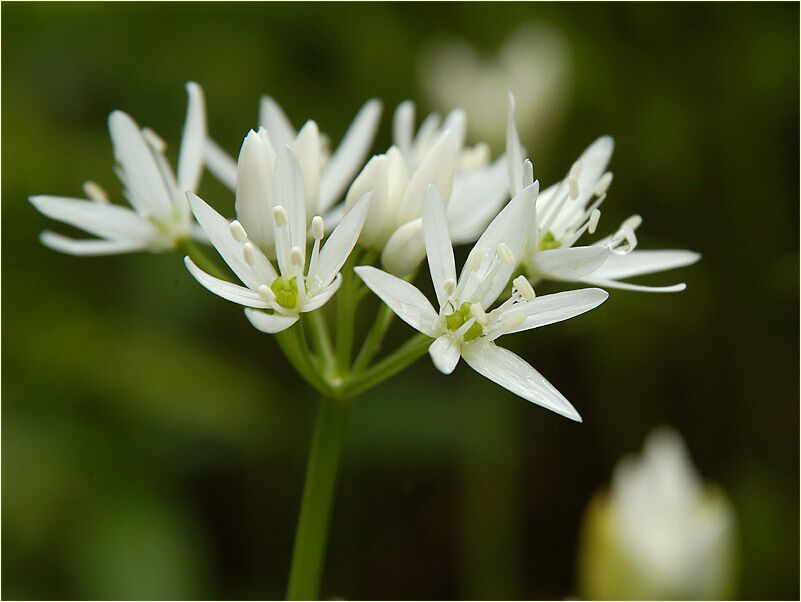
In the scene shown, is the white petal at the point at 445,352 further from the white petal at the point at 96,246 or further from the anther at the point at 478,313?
the white petal at the point at 96,246

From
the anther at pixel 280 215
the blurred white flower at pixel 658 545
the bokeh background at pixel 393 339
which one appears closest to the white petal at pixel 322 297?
the anther at pixel 280 215

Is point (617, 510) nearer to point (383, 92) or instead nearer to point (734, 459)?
point (734, 459)

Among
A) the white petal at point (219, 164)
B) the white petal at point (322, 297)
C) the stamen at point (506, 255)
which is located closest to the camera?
the white petal at point (322, 297)

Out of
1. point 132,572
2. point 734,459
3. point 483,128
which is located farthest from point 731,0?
point 132,572

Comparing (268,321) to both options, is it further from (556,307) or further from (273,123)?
(273,123)

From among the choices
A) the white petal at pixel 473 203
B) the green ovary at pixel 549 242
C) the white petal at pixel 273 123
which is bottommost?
the green ovary at pixel 549 242

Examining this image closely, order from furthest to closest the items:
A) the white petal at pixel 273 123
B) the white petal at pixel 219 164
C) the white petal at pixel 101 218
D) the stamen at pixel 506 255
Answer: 1. the white petal at pixel 219 164
2. the white petal at pixel 273 123
3. the white petal at pixel 101 218
4. the stamen at pixel 506 255

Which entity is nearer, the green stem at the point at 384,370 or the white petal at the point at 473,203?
the green stem at the point at 384,370

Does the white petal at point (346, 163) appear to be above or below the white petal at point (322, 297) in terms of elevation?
above
